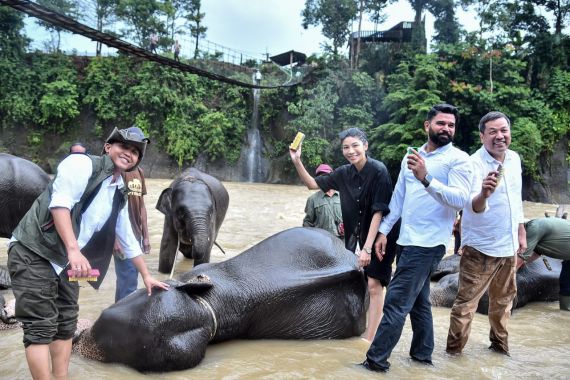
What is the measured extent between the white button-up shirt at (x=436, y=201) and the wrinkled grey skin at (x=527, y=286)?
7.92ft

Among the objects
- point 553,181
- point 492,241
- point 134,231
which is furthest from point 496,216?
point 553,181

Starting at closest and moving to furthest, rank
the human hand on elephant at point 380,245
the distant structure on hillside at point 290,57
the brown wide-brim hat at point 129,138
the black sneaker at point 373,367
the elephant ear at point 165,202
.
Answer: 1. the brown wide-brim hat at point 129,138
2. the black sneaker at point 373,367
3. the human hand on elephant at point 380,245
4. the elephant ear at point 165,202
5. the distant structure on hillside at point 290,57

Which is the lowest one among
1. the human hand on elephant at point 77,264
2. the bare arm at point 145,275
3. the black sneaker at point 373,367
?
the black sneaker at point 373,367

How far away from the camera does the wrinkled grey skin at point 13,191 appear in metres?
6.16

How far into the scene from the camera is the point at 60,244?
2770mm

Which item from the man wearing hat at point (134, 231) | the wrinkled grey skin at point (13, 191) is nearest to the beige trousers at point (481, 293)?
the man wearing hat at point (134, 231)

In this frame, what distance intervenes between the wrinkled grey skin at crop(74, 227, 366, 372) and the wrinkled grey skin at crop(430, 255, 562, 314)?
183 cm

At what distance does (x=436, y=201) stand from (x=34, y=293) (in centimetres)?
257

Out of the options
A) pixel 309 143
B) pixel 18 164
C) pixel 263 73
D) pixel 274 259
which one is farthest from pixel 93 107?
pixel 274 259

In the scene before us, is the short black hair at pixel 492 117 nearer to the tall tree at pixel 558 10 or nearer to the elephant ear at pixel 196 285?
the elephant ear at pixel 196 285

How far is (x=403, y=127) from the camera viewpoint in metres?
23.8

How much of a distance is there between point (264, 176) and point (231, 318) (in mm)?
24996

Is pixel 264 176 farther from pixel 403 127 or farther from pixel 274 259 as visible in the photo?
pixel 274 259

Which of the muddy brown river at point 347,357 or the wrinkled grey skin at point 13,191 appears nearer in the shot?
the muddy brown river at point 347,357
